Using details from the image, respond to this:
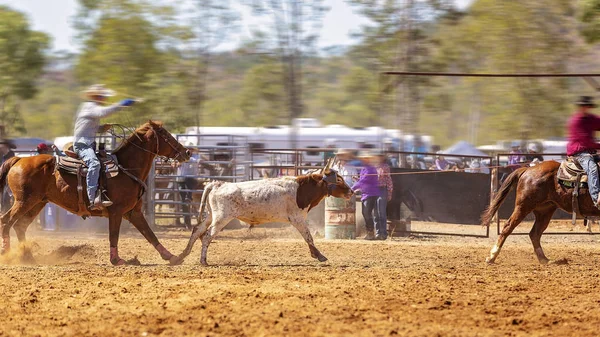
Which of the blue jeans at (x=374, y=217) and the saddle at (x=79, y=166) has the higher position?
the saddle at (x=79, y=166)

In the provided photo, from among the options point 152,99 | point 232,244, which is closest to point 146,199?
point 232,244

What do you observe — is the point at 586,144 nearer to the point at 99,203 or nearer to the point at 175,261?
the point at 175,261

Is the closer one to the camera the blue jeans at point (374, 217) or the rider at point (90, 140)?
the rider at point (90, 140)

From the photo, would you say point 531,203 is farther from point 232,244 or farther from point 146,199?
point 146,199

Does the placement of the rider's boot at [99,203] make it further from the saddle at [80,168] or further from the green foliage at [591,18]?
the green foliage at [591,18]

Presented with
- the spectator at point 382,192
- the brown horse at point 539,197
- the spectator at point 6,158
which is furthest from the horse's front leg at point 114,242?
Result: the spectator at point 6,158

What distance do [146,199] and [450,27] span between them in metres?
13.8

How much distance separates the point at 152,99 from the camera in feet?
93.4

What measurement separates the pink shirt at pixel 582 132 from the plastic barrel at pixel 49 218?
39.9 feet

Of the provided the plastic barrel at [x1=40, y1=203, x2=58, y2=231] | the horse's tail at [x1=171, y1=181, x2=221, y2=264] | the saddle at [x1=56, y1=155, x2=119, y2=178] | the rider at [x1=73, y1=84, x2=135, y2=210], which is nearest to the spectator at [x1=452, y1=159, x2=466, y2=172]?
the horse's tail at [x1=171, y1=181, x2=221, y2=264]

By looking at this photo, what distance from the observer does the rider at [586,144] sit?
12.6 m

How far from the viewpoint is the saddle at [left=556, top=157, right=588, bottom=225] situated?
12977 millimetres

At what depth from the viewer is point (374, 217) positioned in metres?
18.0

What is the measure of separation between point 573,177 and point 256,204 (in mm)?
4815
